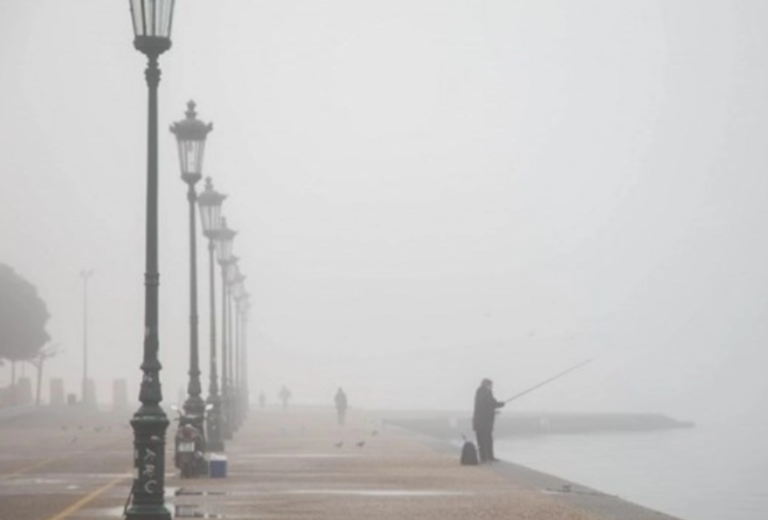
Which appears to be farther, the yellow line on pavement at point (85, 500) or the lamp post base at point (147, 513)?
the yellow line on pavement at point (85, 500)

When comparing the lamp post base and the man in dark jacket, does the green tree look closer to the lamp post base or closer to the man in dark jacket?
the man in dark jacket

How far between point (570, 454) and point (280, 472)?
91.6 meters

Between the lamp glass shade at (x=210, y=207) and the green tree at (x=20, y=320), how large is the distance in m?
103

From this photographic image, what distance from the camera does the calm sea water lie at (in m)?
68.3

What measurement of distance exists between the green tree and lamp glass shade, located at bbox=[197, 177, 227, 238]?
10305cm

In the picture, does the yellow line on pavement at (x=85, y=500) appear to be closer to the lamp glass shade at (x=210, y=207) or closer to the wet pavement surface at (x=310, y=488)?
the wet pavement surface at (x=310, y=488)

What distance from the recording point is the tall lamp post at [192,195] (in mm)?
38469

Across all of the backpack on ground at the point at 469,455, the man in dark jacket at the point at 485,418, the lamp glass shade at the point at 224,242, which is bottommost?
the backpack on ground at the point at 469,455

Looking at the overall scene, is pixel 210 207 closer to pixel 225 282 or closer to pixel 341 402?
pixel 225 282

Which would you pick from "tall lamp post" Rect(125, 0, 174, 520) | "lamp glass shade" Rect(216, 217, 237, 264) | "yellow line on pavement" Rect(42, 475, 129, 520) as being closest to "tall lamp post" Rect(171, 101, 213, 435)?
"yellow line on pavement" Rect(42, 475, 129, 520)

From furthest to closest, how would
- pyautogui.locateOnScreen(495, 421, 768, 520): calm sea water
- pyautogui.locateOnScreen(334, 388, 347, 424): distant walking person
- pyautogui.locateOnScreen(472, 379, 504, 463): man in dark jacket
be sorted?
pyautogui.locateOnScreen(334, 388, 347, 424): distant walking person < pyautogui.locateOnScreen(495, 421, 768, 520): calm sea water < pyautogui.locateOnScreen(472, 379, 504, 463): man in dark jacket

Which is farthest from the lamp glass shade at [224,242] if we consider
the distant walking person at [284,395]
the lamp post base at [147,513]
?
the distant walking person at [284,395]

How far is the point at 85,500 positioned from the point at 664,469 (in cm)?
8184

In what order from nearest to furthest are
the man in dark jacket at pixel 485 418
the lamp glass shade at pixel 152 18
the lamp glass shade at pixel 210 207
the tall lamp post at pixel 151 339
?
the tall lamp post at pixel 151 339, the lamp glass shade at pixel 152 18, the man in dark jacket at pixel 485 418, the lamp glass shade at pixel 210 207
